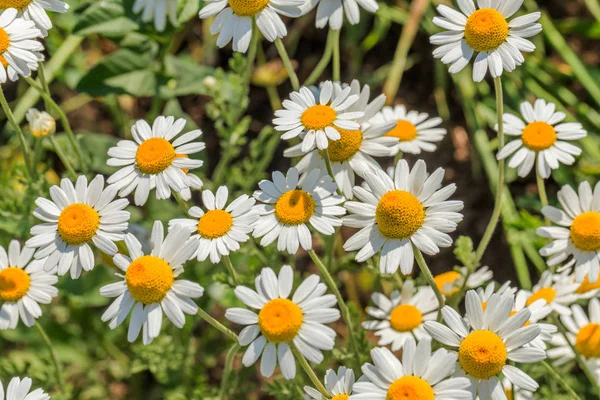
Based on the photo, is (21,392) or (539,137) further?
(539,137)

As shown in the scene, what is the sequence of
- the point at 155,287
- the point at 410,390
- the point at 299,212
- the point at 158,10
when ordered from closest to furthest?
1. the point at 410,390
2. the point at 155,287
3. the point at 299,212
4. the point at 158,10

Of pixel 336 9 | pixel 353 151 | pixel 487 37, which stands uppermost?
pixel 487 37

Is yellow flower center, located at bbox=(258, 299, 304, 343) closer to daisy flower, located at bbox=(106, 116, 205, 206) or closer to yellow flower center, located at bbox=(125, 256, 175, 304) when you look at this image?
yellow flower center, located at bbox=(125, 256, 175, 304)

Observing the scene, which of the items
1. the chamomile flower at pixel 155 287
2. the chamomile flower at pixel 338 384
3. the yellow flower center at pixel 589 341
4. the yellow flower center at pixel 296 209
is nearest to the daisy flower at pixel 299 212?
the yellow flower center at pixel 296 209

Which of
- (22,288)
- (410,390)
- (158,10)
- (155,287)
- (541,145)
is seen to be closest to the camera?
(410,390)

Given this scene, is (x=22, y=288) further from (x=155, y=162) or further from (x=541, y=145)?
(x=541, y=145)

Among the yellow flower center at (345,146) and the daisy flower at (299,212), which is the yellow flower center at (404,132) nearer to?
the yellow flower center at (345,146)

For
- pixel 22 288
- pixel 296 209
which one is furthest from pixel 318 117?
pixel 22 288
